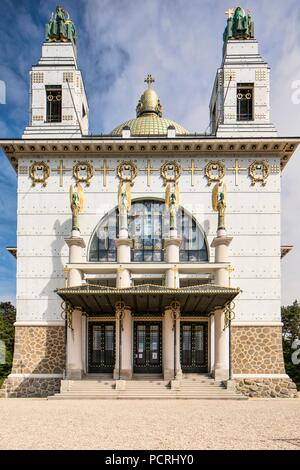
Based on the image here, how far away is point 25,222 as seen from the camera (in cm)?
3219

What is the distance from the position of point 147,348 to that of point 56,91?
18.6 metres

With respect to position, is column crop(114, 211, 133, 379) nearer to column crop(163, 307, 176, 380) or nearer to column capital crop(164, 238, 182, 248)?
column crop(163, 307, 176, 380)

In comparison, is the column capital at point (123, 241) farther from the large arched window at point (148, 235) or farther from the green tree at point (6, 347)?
the green tree at point (6, 347)

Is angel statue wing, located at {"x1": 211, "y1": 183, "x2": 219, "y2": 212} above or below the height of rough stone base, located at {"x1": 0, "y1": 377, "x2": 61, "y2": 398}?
above

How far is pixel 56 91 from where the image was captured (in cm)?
3481

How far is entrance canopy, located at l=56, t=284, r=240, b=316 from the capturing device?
2677 centimetres

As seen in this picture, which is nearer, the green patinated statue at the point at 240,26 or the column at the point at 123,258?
the column at the point at 123,258

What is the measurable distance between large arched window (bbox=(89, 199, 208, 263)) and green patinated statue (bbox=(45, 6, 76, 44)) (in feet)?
43.5

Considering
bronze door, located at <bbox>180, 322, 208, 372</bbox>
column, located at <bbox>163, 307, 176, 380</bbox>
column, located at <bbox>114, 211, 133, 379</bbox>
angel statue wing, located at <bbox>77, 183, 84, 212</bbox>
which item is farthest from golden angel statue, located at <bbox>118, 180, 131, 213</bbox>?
bronze door, located at <bbox>180, 322, 208, 372</bbox>

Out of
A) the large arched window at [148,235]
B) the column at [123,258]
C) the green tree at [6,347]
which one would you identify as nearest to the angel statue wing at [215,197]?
the large arched window at [148,235]

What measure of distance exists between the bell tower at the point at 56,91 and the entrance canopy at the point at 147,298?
11.6 meters

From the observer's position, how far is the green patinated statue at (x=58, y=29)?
116 feet

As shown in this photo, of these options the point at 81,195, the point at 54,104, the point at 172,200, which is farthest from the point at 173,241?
the point at 54,104
